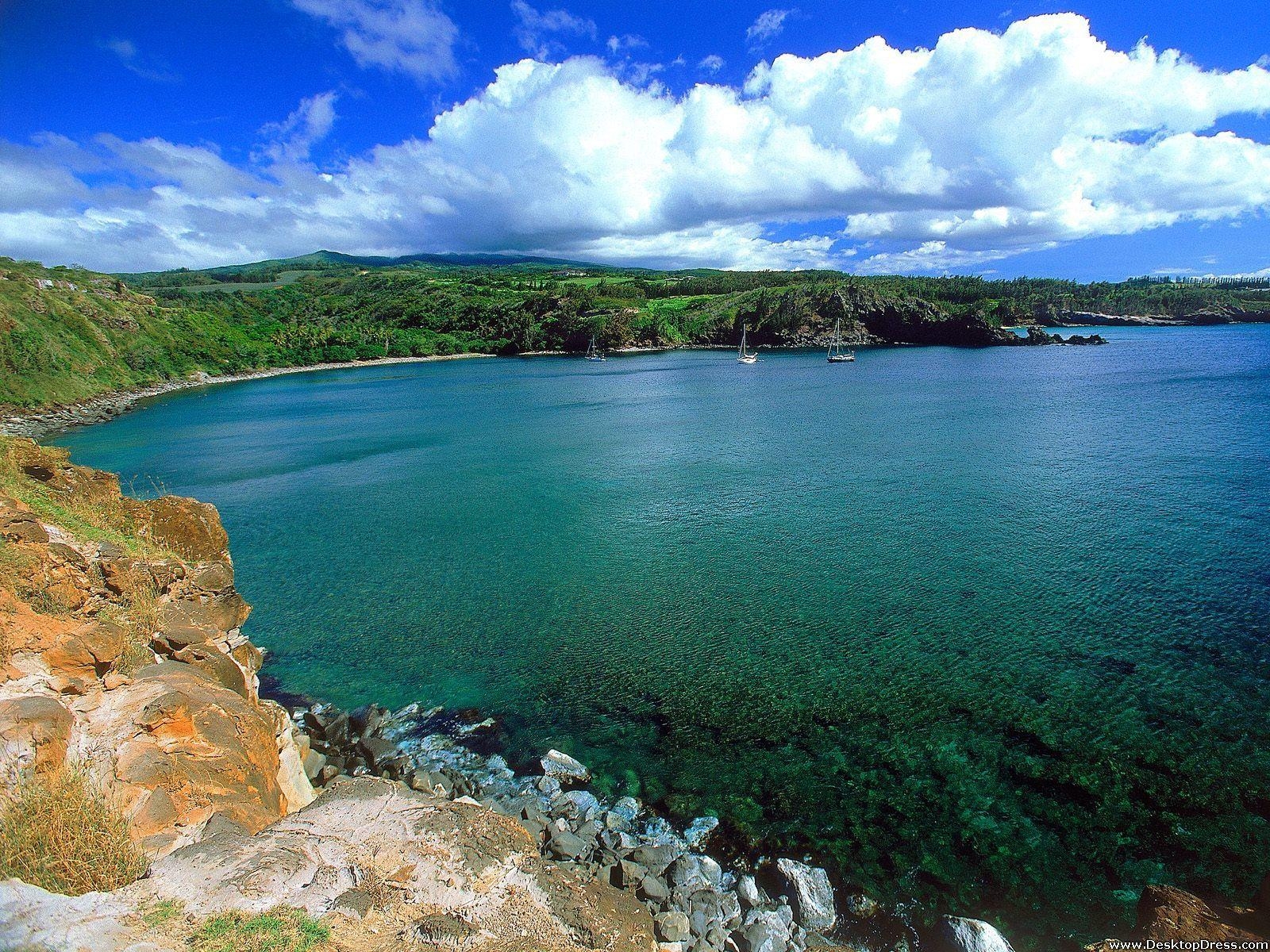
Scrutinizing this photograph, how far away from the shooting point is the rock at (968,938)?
823 cm

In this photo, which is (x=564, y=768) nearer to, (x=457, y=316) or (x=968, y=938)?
(x=968, y=938)

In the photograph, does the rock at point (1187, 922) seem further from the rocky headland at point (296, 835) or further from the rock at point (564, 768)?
the rock at point (564, 768)

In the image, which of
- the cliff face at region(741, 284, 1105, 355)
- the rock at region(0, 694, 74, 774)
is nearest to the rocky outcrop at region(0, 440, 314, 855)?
the rock at region(0, 694, 74, 774)

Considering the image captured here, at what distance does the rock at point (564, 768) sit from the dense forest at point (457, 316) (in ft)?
248

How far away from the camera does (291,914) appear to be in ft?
19.6

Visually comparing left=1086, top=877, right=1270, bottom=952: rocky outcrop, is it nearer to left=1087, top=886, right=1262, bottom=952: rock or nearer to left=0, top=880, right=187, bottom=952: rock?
left=1087, top=886, right=1262, bottom=952: rock

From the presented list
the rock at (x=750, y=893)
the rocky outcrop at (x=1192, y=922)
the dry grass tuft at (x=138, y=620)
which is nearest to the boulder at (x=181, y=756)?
the dry grass tuft at (x=138, y=620)

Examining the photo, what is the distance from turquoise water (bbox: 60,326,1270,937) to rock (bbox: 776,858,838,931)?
50cm

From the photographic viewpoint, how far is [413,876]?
23.2 ft

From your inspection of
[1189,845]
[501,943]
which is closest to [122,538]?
[501,943]

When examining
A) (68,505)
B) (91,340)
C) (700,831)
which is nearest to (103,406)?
(91,340)

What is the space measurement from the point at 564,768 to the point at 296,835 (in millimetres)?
5759

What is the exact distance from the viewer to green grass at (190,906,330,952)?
17.5 feet

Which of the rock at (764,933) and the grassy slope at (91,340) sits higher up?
the grassy slope at (91,340)
